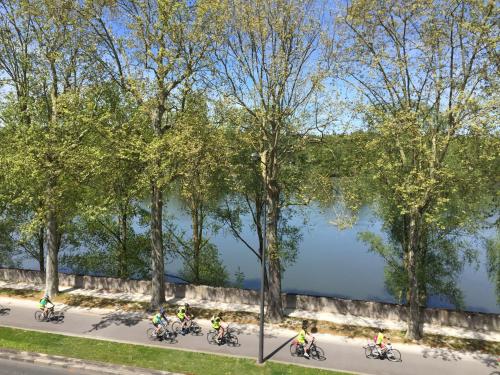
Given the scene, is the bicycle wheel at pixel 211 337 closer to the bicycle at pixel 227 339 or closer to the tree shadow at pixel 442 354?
the bicycle at pixel 227 339

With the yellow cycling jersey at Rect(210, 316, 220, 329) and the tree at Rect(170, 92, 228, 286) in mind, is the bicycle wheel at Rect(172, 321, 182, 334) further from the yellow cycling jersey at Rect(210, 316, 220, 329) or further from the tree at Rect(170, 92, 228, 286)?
the tree at Rect(170, 92, 228, 286)

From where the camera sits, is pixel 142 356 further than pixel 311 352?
No

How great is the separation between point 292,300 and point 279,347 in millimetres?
5760

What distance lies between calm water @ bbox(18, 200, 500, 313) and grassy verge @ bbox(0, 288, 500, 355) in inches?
365

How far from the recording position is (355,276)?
41.8m

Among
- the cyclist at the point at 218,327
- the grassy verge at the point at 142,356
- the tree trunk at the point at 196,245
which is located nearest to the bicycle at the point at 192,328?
the cyclist at the point at 218,327

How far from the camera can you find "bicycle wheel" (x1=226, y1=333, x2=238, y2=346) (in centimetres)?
1921

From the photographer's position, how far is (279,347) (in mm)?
19234

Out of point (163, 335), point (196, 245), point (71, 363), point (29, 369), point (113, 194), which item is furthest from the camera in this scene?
point (196, 245)

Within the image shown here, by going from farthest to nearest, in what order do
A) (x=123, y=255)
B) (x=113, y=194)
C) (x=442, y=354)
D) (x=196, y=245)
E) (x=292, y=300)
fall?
(x=196, y=245), (x=123, y=255), (x=292, y=300), (x=113, y=194), (x=442, y=354)

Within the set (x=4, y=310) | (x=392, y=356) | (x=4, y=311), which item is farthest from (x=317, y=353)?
(x=4, y=310)

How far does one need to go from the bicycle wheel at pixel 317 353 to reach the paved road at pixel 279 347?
22cm

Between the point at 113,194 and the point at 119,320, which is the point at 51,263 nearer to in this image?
the point at 119,320

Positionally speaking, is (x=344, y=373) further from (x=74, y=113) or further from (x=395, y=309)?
(x=74, y=113)
